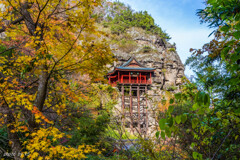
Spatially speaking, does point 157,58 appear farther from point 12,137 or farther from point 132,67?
point 12,137

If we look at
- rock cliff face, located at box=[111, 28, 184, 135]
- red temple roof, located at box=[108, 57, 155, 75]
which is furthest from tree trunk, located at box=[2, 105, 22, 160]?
rock cliff face, located at box=[111, 28, 184, 135]

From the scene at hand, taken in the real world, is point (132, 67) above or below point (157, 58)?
below

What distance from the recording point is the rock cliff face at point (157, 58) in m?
21.7

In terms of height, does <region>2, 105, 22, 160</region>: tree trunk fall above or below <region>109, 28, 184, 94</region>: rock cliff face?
below

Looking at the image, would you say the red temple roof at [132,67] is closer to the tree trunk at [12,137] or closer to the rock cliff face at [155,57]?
the rock cliff face at [155,57]

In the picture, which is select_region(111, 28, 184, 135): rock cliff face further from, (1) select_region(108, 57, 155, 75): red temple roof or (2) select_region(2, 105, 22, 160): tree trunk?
(2) select_region(2, 105, 22, 160): tree trunk

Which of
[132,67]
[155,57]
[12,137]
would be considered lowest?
[12,137]

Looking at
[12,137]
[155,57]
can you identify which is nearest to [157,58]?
[155,57]

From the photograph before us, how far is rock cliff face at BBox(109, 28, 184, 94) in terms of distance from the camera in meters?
21.7

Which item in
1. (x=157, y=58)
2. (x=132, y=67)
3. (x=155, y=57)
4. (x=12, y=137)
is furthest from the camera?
(x=157, y=58)

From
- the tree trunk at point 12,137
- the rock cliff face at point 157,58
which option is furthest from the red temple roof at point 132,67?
the tree trunk at point 12,137

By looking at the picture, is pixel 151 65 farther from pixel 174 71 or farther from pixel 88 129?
pixel 88 129

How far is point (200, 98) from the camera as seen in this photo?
72 centimetres

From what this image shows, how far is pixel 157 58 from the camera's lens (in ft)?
74.5
